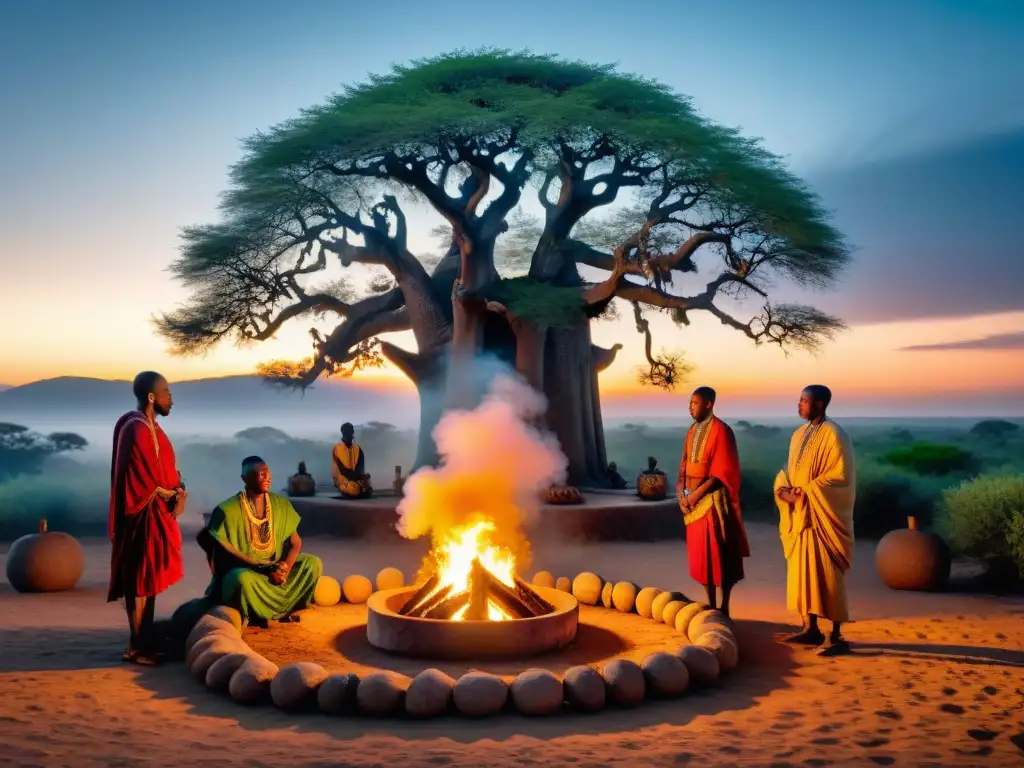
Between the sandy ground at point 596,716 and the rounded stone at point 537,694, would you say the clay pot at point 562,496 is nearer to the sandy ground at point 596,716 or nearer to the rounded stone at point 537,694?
the sandy ground at point 596,716

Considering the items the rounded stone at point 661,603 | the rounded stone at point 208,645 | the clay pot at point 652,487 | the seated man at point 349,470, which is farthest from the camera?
the seated man at point 349,470

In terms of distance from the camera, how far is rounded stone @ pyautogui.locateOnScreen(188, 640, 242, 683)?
6.72 metres

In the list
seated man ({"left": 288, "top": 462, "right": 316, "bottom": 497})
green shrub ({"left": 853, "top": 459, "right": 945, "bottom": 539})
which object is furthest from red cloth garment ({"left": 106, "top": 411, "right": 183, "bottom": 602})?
green shrub ({"left": 853, "top": 459, "right": 945, "bottom": 539})

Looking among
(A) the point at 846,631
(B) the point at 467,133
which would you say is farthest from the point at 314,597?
(B) the point at 467,133

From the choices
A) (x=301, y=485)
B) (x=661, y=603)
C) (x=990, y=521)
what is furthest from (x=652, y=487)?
(x=661, y=603)

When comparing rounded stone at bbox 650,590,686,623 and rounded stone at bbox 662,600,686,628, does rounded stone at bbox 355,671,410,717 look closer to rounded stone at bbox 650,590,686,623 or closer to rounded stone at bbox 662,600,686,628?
rounded stone at bbox 662,600,686,628

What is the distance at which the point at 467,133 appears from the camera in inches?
646

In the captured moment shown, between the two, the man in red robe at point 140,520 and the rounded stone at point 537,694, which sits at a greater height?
the man in red robe at point 140,520

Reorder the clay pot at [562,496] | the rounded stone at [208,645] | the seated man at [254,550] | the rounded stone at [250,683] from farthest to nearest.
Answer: the clay pot at [562,496], the seated man at [254,550], the rounded stone at [208,645], the rounded stone at [250,683]

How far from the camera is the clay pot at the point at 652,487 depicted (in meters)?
16.1

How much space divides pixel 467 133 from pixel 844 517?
10747 mm

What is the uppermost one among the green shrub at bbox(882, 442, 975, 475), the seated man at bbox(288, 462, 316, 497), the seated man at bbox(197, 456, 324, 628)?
the green shrub at bbox(882, 442, 975, 475)

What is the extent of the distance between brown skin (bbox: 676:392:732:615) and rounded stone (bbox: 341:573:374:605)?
330cm

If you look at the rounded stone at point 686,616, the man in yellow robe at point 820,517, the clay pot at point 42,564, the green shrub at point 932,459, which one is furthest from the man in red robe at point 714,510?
the green shrub at point 932,459
